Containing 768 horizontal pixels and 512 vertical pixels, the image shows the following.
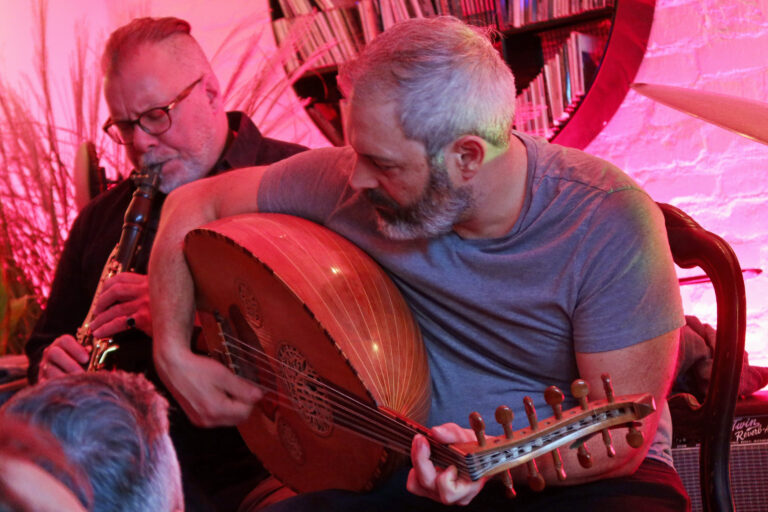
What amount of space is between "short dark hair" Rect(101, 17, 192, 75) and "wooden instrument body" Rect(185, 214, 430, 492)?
708 mm

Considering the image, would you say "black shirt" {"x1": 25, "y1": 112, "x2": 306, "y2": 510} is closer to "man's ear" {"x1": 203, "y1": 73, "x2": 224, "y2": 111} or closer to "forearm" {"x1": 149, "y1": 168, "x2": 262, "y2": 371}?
"man's ear" {"x1": 203, "y1": 73, "x2": 224, "y2": 111}

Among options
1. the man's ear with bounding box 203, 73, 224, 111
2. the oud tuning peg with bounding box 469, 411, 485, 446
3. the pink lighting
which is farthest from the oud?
the pink lighting

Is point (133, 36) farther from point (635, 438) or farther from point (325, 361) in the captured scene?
point (635, 438)

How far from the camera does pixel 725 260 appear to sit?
1334mm

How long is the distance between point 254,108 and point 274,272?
4.96 feet

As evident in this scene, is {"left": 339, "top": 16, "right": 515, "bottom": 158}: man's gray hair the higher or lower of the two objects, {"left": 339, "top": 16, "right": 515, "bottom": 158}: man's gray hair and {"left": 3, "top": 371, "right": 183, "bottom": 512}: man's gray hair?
the higher

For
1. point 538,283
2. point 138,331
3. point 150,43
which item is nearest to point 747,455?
point 538,283

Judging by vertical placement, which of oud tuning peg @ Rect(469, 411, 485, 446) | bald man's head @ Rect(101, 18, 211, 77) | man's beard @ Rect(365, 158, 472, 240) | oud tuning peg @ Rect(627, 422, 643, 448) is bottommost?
oud tuning peg @ Rect(627, 422, 643, 448)

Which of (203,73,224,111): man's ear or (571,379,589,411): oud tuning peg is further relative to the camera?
(203,73,224,111): man's ear

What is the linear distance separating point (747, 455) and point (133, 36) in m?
1.76

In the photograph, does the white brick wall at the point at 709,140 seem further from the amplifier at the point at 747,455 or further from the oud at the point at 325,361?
the oud at the point at 325,361

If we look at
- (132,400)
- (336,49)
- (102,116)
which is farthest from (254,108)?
(132,400)

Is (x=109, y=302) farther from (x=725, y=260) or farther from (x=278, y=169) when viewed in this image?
(x=725, y=260)

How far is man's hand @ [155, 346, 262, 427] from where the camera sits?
1460mm
